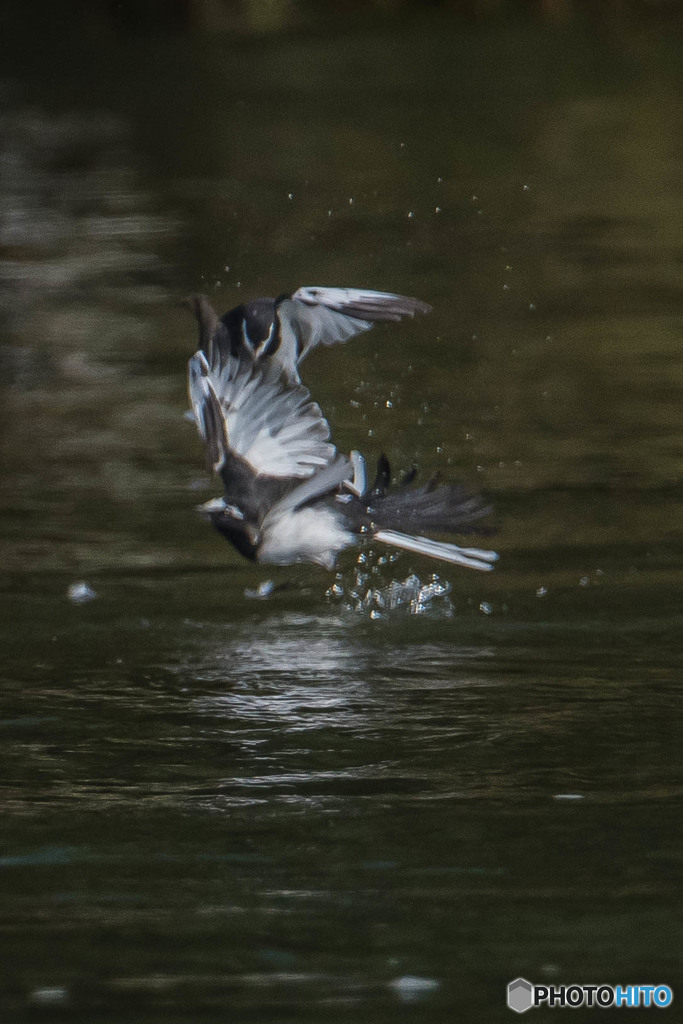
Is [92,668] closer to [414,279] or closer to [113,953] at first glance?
[113,953]

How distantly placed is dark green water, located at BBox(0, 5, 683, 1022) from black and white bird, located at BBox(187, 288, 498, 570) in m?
0.34

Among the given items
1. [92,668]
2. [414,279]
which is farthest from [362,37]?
[92,668]

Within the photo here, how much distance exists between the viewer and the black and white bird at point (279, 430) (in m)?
4.56

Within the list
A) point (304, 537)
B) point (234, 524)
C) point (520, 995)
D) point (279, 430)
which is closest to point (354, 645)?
point (304, 537)

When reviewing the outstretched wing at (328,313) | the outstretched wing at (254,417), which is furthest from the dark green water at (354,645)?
the outstretched wing at (328,313)

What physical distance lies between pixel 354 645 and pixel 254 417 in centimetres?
78

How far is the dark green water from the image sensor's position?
3.43 metres

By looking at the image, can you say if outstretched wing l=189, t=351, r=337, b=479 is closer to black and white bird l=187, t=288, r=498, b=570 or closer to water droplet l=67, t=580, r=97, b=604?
black and white bird l=187, t=288, r=498, b=570

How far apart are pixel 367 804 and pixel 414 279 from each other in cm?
548

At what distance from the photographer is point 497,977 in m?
3.28

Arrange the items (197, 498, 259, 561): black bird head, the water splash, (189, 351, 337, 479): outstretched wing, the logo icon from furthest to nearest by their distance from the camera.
→ the water splash → (197, 498, 259, 561): black bird head → (189, 351, 337, 479): outstretched wing → the logo icon

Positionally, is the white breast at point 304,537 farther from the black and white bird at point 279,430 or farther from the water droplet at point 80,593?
the water droplet at point 80,593

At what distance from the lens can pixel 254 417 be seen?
15.0 feet

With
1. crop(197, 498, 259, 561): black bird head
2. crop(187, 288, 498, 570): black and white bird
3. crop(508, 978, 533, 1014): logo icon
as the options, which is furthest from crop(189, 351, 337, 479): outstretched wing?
crop(508, 978, 533, 1014): logo icon
